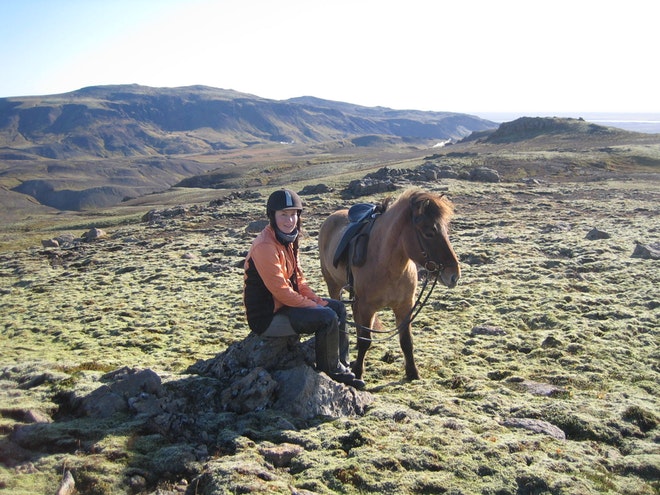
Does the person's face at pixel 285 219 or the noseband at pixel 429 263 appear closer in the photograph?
the person's face at pixel 285 219

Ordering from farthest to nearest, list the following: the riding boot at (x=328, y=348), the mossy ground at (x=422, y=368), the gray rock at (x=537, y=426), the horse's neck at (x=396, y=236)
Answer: the horse's neck at (x=396, y=236)
the riding boot at (x=328, y=348)
the gray rock at (x=537, y=426)
the mossy ground at (x=422, y=368)

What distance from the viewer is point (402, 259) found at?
794cm

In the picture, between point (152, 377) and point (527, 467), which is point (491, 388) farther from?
point (152, 377)

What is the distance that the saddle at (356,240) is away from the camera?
8562 millimetres

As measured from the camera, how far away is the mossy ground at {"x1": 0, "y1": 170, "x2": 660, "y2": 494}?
5059mm

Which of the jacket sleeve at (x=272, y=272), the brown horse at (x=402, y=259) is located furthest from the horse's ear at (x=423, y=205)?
the jacket sleeve at (x=272, y=272)

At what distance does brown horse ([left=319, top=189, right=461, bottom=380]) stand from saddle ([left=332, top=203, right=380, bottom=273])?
0.12 m

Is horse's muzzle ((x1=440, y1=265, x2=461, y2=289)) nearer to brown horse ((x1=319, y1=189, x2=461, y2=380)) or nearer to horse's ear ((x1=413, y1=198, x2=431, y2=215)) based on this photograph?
brown horse ((x1=319, y1=189, x2=461, y2=380))

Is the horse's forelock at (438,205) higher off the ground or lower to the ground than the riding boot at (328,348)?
higher

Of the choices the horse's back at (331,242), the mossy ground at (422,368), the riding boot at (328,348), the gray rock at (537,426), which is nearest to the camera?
the mossy ground at (422,368)

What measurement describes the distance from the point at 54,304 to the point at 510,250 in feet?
53.8

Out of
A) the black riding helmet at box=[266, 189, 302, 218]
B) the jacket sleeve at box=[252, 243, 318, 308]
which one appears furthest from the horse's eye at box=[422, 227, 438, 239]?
the jacket sleeve at box=[252, 243, 318, 308]

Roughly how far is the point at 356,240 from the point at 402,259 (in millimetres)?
1210

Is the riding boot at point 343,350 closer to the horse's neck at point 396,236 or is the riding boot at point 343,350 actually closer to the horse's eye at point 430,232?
the horse's neck at point 396,236
